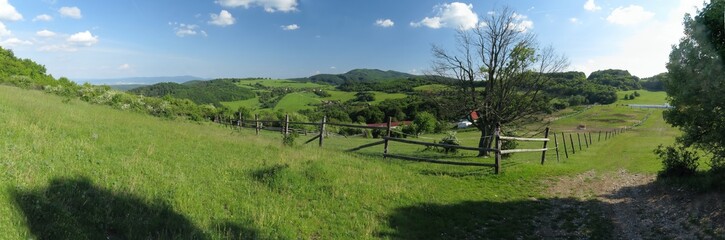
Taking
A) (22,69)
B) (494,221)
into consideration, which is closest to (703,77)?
(494,221)

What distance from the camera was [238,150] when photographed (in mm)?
11883

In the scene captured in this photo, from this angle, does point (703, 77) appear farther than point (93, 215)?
Yes

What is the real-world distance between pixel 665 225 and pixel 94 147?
42.2ft

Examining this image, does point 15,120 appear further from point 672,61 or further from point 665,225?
point 672,61

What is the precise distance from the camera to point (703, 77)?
7.68 m

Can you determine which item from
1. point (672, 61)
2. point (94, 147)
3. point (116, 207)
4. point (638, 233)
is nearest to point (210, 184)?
point (116, 207)

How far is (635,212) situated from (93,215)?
11438mm

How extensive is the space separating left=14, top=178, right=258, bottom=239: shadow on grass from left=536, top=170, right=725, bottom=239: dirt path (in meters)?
7.04

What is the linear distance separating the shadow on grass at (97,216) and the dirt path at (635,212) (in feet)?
23.1

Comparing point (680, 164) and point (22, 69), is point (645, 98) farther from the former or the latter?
point (22, 69)

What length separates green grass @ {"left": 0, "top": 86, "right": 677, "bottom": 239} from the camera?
4.75 meters

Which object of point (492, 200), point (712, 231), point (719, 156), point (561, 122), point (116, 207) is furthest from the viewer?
point (561, 122)

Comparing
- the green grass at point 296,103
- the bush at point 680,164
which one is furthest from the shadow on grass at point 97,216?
the green grass at point 296,103

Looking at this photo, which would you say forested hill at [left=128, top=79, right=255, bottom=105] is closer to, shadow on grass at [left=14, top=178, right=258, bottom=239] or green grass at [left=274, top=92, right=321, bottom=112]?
green grass at [left=274, top=92, right=321, bottom=112]
